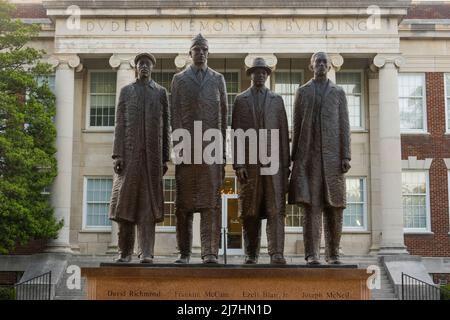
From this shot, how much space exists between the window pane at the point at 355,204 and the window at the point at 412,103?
3115mm

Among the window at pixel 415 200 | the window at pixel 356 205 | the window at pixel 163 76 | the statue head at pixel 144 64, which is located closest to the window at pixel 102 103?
the window at pixel 163 76

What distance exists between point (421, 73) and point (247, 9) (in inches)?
326

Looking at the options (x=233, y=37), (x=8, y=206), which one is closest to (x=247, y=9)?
(x=233, y=37)

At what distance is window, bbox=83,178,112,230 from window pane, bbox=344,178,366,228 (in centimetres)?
969

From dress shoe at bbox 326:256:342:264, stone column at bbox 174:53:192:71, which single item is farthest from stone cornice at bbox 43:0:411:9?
dress shoe at bbox 326:256:342:264

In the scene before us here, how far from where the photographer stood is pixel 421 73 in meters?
31.9

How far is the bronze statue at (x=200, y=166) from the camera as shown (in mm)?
10445

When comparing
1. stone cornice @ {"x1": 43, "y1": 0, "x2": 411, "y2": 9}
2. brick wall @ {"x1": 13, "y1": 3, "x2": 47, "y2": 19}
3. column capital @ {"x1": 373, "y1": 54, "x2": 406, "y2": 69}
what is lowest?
column capital @ {"x1": 373, "y1": 54, "x2": 406, "y2": 69}

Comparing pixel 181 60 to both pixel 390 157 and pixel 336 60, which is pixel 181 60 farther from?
pixel 390 157

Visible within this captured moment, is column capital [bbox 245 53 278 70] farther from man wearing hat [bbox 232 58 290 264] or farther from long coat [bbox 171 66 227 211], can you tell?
long coat [bbox 171 66 227 211]

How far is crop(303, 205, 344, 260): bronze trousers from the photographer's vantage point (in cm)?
1063

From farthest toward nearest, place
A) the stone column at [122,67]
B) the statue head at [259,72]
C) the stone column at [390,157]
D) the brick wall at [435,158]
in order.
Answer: the brick wall at [435,158] < the stone column at [122,67] < the stone column at [390,157] < the statue head at [259,72]

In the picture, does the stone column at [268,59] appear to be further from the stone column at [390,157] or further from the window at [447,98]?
the window at [447,98]
